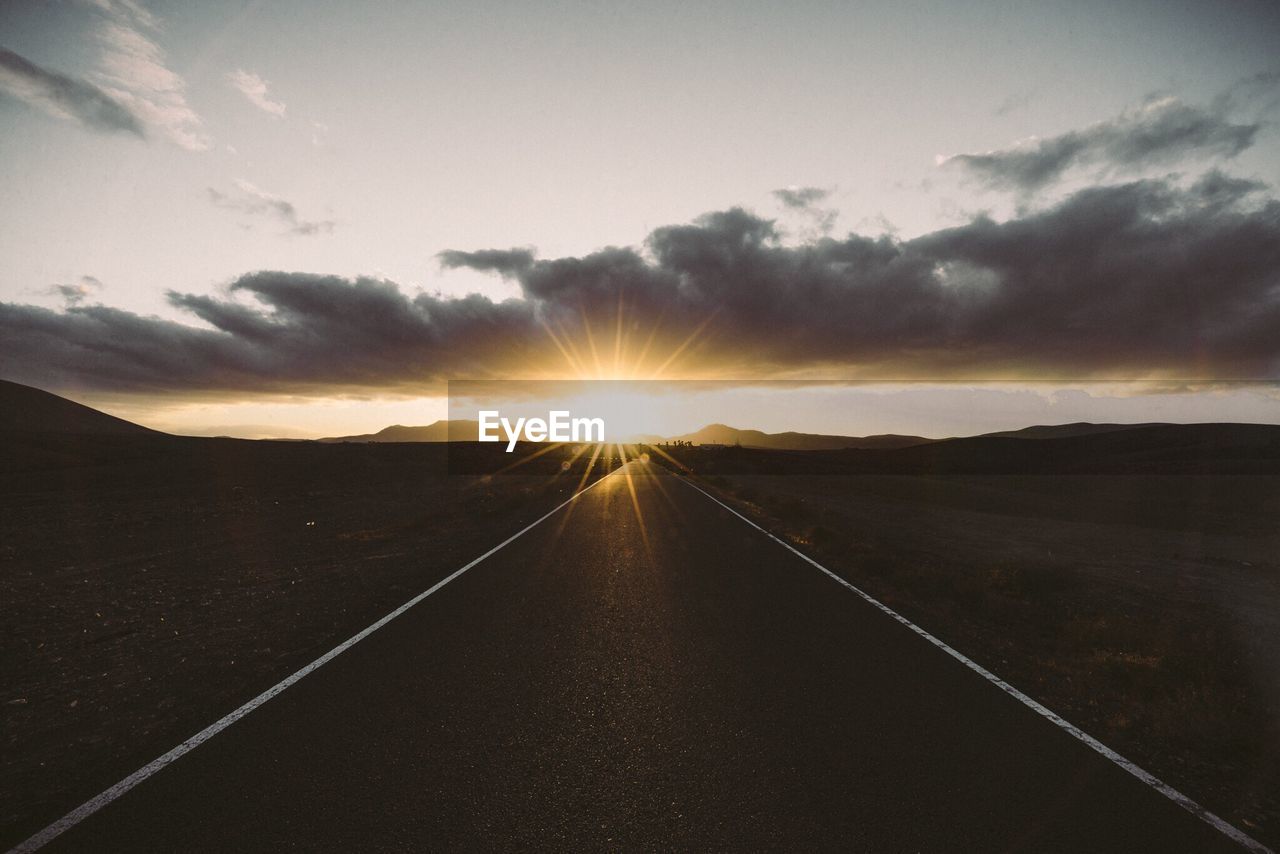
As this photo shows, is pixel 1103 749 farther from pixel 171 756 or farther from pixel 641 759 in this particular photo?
pixel 171 756

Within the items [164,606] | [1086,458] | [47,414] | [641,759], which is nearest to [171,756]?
[641,759]

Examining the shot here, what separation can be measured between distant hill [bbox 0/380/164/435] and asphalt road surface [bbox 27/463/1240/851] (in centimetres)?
18040

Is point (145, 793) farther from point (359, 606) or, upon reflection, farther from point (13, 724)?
point (359, 606)

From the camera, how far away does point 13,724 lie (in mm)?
5086

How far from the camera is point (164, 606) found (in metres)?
9.37

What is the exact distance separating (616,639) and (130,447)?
94.1 meters

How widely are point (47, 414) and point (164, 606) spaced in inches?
8250

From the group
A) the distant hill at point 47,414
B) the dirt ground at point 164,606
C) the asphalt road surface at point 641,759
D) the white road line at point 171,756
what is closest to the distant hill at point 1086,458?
the dirt ground at point 164,606

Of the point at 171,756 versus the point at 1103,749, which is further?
the point at 1103,749

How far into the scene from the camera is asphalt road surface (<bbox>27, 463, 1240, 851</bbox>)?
3365 mm

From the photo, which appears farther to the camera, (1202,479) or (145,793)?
(1202,479)

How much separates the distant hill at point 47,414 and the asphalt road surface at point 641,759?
180 metres

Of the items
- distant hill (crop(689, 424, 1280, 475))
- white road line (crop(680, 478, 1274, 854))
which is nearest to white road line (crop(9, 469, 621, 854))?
white road line (crop(680, 478, 1274, 854))

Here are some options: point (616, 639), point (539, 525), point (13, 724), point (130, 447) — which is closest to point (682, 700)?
point (616, 639)
